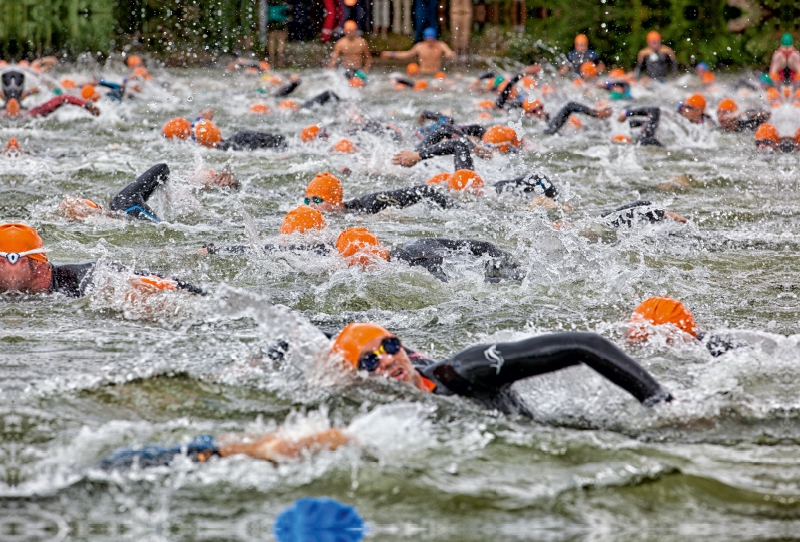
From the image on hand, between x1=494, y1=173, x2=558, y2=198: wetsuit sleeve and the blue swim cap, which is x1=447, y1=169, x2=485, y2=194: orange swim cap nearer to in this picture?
x1=494, y1=173, x2=558, y2=198: wetsuit sleeve

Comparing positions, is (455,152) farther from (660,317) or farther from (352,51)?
(352,51)

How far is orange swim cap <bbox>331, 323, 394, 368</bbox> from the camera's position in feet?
15.6

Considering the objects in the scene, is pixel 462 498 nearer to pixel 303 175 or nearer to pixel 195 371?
pixel 195 371

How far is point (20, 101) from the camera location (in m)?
16.6

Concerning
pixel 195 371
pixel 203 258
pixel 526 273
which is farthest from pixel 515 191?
pixel 195 371

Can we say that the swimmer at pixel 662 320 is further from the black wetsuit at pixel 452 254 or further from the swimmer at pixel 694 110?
the swimmer at pixel 694 110

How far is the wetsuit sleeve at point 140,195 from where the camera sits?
29.1 ft

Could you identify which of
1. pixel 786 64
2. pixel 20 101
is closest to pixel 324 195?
pixel 20 101

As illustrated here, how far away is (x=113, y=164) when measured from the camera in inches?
491

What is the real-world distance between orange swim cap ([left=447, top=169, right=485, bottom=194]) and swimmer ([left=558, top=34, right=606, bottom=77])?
1261 cm

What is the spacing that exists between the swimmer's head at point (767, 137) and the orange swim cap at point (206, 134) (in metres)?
7.32

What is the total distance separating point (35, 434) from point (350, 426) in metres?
1.42

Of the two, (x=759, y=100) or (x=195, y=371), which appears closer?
(x=195, y=371)

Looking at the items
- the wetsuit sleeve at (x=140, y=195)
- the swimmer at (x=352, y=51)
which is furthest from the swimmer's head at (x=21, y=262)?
the swimmer at (x=352, y=51)
